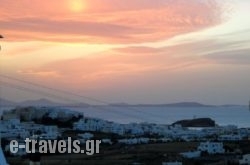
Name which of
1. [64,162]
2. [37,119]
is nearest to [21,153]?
[64,162]

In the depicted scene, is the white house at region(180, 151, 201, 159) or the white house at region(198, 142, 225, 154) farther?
the white house at region(198, 142, 225, 154)

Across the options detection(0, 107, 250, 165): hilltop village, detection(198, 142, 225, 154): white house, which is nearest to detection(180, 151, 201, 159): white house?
detection(0, 107, 250, 165): hilltop village

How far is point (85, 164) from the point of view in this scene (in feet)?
173

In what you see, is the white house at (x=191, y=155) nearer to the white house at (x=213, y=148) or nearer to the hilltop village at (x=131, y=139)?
the hilltop village at (x=131, y=139)

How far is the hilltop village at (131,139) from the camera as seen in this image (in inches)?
2253

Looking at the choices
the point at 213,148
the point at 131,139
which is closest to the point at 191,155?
the point at 213,148

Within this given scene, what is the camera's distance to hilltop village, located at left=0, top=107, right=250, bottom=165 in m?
57.2

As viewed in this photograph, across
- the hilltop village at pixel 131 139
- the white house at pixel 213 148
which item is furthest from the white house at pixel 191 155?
the white house at pixel 213 148

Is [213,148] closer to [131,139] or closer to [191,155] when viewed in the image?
[191,155]

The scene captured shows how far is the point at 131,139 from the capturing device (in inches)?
3095

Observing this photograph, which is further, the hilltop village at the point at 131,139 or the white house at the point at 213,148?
the white house at the point at 213,148

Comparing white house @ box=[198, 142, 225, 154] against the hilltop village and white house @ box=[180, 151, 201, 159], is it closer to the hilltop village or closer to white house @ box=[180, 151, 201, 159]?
the hilltop village

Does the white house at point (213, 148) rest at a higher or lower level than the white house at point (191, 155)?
higher

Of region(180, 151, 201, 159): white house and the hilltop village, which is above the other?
the hilltop village
